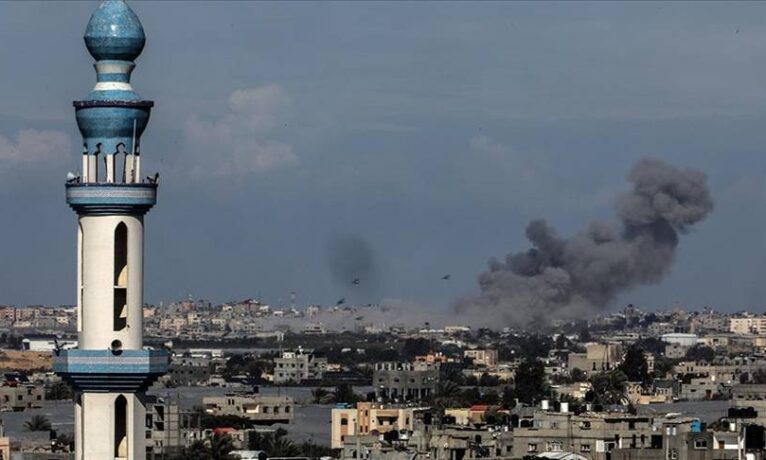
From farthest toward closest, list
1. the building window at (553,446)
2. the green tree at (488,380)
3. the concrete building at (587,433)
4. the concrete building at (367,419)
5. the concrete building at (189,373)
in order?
1. the concrete building at (189,373)
2. the green tree at (488,380)
3. the concrete building at (367,419)
4. the building window at (553,446)
5. the concrete building at (587,433)

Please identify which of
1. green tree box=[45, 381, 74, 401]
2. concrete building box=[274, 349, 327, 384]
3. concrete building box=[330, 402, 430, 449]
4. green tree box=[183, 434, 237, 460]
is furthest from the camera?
concrete building box=[274, 349, 327, 384]

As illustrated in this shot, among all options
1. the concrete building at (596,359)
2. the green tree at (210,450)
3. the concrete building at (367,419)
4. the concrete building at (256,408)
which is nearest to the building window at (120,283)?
the green tree at (210,450)

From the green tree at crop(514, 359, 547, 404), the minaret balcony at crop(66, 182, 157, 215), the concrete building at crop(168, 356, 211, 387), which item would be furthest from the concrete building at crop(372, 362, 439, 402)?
the minaret balcony at crop(66, 182, 157, 215)

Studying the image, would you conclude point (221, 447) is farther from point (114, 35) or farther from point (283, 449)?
point (114, 35)

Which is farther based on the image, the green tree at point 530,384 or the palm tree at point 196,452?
the green tree at point 530,384

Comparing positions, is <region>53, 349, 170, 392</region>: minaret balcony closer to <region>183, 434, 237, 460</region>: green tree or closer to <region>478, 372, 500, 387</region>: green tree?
<region>183, 434, 237, 460</region>: green tree

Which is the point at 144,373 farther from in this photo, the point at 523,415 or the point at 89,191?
the point at 523,415

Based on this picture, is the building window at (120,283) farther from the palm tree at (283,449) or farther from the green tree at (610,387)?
the green tree at (610,387)
